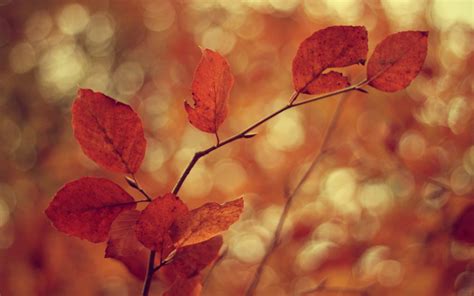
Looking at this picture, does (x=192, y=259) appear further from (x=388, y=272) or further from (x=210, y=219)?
Answer: (x=388, y=272)

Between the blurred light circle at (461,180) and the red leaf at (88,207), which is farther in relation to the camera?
the blurred light circle at (461,180)

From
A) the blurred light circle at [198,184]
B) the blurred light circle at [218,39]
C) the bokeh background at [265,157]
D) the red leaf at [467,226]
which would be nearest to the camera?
the red leaf at [467,226]

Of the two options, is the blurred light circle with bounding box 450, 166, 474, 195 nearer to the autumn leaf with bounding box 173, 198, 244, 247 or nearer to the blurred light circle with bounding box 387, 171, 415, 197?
the blurred light circle with bounding box 387, 171, 415, 197

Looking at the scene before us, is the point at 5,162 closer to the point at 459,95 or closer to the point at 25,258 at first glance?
the point at 25,258

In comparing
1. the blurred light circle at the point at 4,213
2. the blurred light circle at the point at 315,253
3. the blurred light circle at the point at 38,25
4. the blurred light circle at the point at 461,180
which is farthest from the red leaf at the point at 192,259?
the blurred light circle at the point at 38,25

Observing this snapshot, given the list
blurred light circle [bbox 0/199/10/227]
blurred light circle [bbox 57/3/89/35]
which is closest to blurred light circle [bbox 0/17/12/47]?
blurred light circle [bbox 57/3/89/35]

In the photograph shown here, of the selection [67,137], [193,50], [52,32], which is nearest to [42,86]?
[52,32]

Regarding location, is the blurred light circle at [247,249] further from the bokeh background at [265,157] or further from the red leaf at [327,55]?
the red leaf at [327,55]
